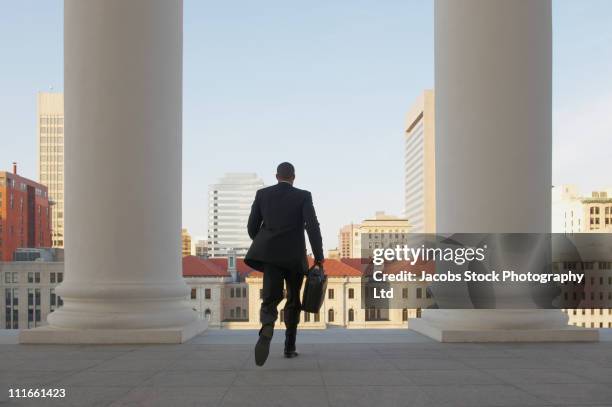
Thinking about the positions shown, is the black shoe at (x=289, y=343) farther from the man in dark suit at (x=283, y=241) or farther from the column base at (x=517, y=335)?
the column base at (x=517, y=335)

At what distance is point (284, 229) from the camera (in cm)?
3609

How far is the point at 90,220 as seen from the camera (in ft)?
152

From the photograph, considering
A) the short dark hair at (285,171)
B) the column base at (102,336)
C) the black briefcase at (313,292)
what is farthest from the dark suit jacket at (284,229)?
the column base at (102,336)

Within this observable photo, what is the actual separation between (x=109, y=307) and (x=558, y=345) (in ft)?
97.7

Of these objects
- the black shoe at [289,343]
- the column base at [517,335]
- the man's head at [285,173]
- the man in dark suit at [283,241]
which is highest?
the man's head at [285,173]

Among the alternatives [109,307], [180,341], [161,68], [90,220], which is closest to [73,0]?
[161,68]

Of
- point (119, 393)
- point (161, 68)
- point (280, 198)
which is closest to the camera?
point (119, 393)

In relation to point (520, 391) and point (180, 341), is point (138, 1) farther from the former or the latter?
point (520, 391)

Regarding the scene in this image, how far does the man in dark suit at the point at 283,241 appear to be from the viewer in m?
35.6

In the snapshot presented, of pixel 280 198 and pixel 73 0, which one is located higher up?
pixel 73 0

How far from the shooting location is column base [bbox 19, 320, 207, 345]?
4475 centimetres

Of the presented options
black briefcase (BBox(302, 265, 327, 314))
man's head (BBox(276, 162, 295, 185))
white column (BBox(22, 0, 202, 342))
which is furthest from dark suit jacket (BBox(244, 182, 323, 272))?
white column (BBox(22, 0, 202, 342))

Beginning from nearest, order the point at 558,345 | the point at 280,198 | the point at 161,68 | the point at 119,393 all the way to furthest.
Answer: the point at 119,393, the point at 280,198, the point at 558,345, the point at 161,68

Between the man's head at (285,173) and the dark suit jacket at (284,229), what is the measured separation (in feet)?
1.22
